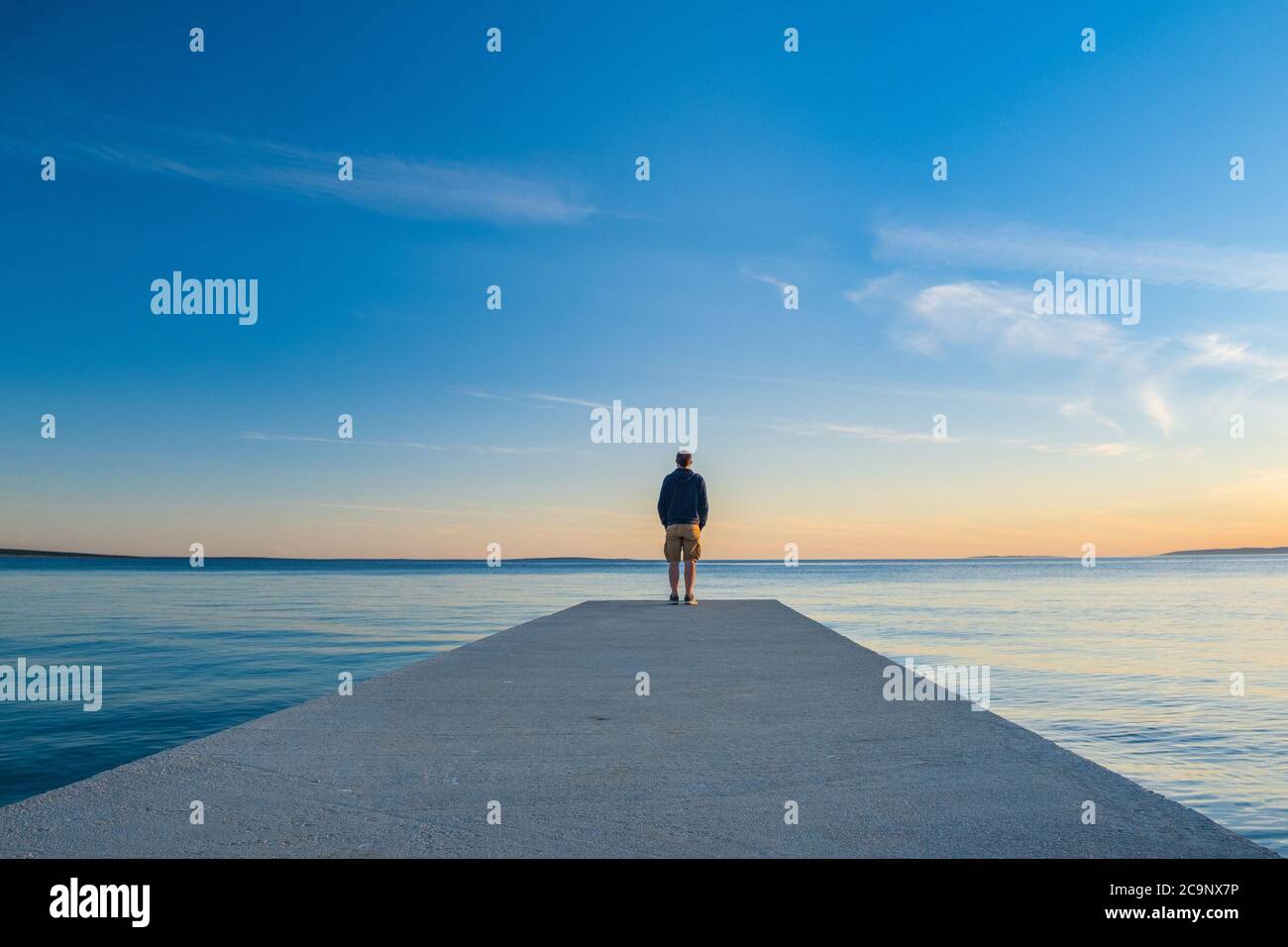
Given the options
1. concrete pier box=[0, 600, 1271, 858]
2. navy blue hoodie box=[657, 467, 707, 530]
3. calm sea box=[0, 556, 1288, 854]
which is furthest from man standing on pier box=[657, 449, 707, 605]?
concrete pier box=[0, 600, 1271, 858]

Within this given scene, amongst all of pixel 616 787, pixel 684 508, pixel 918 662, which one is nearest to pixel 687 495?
pixel 684 508

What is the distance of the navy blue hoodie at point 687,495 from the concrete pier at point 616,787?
7531 millimetres

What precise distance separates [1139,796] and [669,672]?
411cm

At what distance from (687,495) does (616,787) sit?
10.3 meters

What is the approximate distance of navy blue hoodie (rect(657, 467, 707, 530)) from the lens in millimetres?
14117

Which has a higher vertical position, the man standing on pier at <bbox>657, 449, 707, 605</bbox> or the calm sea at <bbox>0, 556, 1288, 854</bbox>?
the man standing on pier at <bbox>657, 449, 707, 605</bbox>

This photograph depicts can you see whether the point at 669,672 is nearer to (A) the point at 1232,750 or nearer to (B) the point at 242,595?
(A) the point at 1232,750

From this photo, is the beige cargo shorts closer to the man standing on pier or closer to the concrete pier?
the man standing on pier
